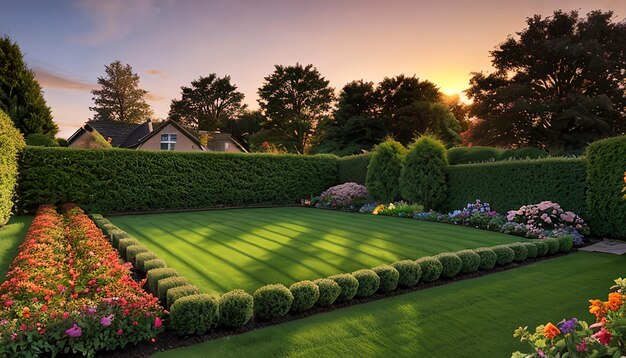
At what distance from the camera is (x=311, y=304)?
14.0 feet

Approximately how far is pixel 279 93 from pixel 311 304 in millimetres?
40904

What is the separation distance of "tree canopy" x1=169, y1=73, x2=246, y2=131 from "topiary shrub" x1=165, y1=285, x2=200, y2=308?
49671 mm

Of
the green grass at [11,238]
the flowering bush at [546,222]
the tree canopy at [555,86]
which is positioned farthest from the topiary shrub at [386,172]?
the tree canopy at [555,86]

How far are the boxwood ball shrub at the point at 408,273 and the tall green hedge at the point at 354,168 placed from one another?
40.3 feet

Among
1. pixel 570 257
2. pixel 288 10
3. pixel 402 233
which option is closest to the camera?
pixel 570 257

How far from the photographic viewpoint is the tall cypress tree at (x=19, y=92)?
1508cm

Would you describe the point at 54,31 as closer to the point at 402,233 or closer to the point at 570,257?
the point at 402,233

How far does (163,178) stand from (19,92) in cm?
Answer: 762

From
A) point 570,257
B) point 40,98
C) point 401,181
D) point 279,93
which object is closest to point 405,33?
point 401,181

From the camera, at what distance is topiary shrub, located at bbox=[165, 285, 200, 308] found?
397 cm

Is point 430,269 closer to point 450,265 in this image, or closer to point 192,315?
point 450,265

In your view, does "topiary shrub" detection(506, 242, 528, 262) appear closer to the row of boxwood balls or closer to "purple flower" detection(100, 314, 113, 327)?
the row of boxwood balls

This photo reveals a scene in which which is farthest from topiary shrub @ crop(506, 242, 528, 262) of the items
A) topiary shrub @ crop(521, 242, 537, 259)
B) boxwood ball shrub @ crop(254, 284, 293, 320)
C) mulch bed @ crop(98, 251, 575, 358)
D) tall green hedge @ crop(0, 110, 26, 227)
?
tall green hedge @ crop(0, 110, 26, 227)

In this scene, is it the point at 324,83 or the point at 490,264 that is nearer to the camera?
the point at 490,264
